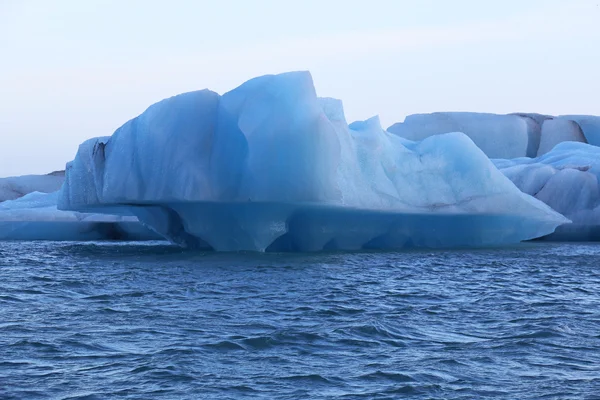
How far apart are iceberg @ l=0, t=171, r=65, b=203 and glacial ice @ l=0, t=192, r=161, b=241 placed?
9.16 meters

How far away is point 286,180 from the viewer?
1408 cm

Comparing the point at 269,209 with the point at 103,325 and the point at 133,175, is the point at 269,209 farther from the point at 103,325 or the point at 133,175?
the point at 103,325

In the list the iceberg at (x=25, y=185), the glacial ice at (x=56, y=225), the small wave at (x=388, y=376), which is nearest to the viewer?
the small wave at (x=388, y=376)

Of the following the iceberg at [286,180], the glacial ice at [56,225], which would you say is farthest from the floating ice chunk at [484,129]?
the iceberg at [286,180]

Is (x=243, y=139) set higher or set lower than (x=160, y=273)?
higher

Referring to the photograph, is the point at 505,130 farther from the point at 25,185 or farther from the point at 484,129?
the point at 25,185

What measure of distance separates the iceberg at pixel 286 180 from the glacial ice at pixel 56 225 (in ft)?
25.6

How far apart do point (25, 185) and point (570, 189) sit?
2525 centimetres

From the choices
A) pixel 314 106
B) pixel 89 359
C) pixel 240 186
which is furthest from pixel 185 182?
pixel 89 359

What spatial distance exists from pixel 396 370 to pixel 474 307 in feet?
11.2

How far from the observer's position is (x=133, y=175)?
15.3 m

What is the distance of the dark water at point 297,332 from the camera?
18.1 feet

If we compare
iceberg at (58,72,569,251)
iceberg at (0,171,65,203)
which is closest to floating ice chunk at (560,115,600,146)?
iceberg at (58,72,569,251)

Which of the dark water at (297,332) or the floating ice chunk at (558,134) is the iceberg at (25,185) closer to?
the floating ice chunk at (558,134)
